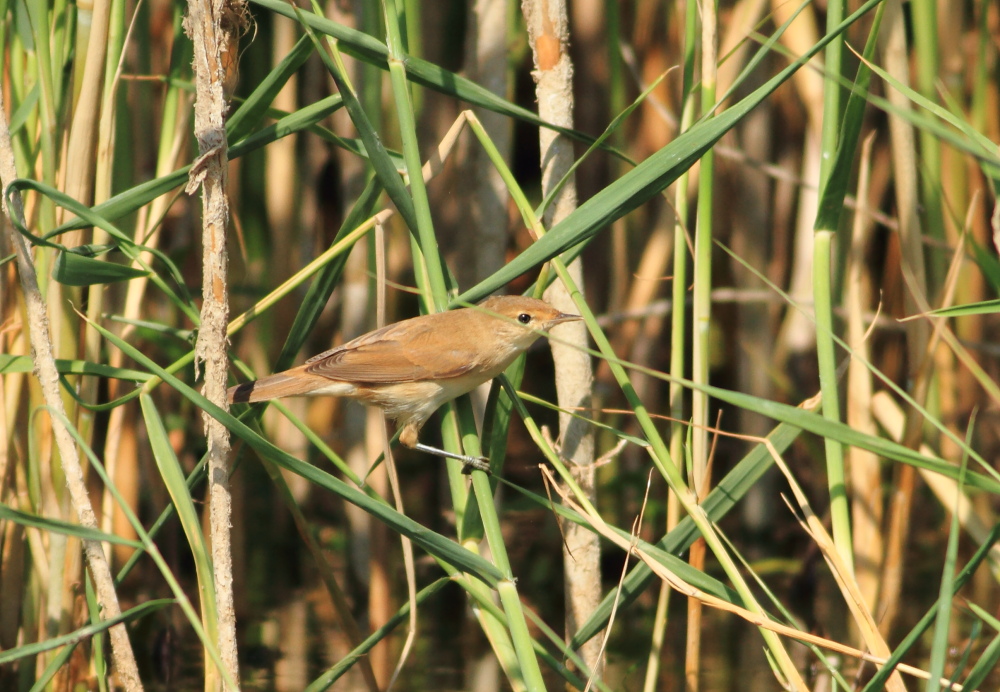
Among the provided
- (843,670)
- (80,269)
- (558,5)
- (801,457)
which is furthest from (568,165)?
(801,457)

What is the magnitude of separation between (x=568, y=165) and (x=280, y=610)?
201 cm

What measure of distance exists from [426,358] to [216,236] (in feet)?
2.77

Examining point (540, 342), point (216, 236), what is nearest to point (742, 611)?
point (216, 236)

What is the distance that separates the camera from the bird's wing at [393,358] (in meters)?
2.38

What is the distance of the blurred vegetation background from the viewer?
1671 millimetres

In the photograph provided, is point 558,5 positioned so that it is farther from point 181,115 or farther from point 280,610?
point 280,610

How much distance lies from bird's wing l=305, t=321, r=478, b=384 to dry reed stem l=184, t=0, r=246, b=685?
69cm

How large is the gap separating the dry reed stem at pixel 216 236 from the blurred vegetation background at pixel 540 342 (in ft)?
0.21

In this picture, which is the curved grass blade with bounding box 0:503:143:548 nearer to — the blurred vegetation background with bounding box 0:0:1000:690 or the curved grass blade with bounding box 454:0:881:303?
the blurred vegetation background with bounding box 0:0:1000:690

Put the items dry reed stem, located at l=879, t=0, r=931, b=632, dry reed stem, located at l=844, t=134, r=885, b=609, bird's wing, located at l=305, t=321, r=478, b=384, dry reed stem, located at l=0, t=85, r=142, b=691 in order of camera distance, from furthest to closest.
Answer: dry reed stem, located at l=844, t=134, r=885, b=609 → dry reed stem, located at l=879, t=0, r=931, b=632 → bird's wing, located at l=305, t=321, r=478, b=384 → dry reed stem, located at l=0, t=85, r=142, b=691

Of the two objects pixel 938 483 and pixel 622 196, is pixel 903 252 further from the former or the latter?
pixel 622 196

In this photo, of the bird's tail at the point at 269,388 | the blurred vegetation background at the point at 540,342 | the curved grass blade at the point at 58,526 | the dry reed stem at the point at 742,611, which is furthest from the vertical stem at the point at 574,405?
the curved grass blade at the point at 58,526

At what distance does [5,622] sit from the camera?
2.45 meters

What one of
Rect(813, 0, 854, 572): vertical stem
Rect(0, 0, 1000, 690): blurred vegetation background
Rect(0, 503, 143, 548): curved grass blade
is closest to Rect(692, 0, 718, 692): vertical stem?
Rect(0, 0, 1000, 690): blurred vegetation background
